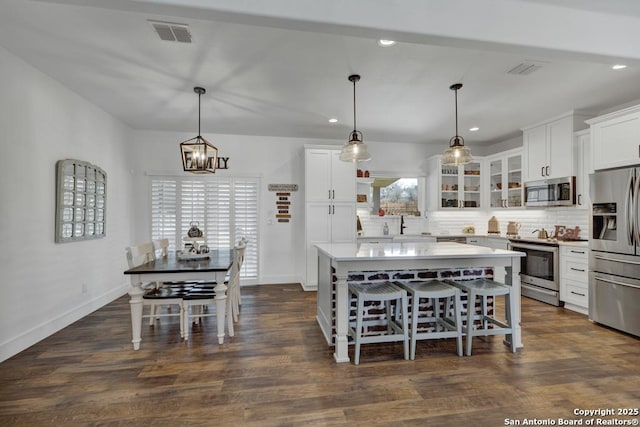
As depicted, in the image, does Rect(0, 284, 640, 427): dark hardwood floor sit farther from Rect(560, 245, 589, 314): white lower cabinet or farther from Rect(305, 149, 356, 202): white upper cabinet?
Rect(305, 149, 356, 202): white upper cabinet

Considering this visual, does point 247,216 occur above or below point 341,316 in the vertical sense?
above

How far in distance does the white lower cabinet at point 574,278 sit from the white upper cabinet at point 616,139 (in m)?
1.15

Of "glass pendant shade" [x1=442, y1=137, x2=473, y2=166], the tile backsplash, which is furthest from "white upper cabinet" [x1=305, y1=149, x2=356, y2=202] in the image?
"glass pendant shade" [x1=442, y1=137, x2=473, y2=166]

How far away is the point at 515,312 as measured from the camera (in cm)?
307

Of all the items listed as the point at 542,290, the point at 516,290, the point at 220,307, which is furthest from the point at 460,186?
the point at 220,307

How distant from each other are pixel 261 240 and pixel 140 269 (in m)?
2.87

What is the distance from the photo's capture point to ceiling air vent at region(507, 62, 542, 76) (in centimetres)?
311

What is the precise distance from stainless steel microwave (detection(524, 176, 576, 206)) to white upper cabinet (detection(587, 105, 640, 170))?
82 cm

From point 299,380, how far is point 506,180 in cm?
506

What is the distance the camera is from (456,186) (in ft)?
20.1

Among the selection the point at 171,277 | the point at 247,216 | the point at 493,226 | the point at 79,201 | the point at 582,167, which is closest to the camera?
the point at 171,277

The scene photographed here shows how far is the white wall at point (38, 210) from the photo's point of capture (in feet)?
9.52

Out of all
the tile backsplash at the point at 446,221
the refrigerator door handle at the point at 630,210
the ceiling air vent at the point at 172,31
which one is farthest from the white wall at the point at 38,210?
the refrigerator door handle at the point at 630,210

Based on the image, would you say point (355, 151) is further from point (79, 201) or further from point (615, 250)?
point (79, 201)
